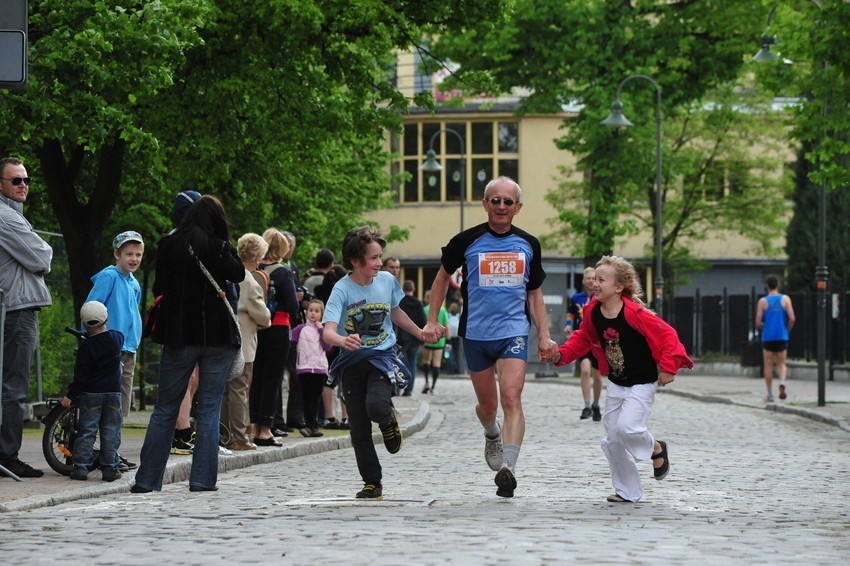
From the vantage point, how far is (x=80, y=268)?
1964 cm

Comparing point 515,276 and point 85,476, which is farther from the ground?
point 515,276

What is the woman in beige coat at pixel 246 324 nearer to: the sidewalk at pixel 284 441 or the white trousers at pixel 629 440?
the sidewalk at pixel 284 441

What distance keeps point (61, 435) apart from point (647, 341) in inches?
169

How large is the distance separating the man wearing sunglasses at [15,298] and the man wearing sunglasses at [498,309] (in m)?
2.92

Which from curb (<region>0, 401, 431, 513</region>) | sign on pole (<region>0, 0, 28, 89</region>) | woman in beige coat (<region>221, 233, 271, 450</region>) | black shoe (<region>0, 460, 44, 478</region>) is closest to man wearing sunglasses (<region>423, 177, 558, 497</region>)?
curb (<region>0, 401, 431, 513</region>)

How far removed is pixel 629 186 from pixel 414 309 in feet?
42.8

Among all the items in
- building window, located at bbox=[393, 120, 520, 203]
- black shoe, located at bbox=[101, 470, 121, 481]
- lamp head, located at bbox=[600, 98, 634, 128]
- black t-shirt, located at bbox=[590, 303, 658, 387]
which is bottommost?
black shoe, located at bbox=[101, 470, 121, 481]

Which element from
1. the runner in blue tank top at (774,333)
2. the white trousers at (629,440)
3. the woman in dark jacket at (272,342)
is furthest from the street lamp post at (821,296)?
the white trousers at (629,440)

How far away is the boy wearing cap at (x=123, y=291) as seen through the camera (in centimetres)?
1276

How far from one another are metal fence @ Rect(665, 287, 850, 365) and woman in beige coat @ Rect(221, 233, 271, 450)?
73.2 feet

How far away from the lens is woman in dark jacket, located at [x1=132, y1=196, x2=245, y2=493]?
11.1m

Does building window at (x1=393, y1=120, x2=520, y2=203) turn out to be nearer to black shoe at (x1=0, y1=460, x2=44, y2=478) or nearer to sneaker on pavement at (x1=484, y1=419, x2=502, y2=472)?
black shoe at (x1=0, y1=460, x2=44, y2=478)

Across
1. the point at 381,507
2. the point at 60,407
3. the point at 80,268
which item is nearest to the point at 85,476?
the point at 60,407

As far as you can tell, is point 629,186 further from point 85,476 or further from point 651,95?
point 85,476
